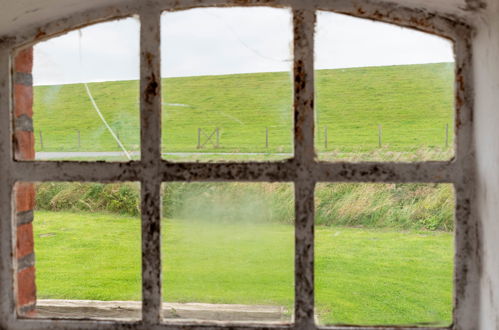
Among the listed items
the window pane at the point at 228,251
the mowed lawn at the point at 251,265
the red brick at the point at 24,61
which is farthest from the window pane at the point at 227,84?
the red brick at the point at 24,61

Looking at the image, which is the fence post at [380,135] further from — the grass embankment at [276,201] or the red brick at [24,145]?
the red brick at [24,145]

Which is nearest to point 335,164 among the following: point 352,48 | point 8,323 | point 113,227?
point 352,48

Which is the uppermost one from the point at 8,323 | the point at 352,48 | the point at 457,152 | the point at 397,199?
the point at 352,48

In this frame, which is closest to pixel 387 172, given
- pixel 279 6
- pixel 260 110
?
pixel 260 110

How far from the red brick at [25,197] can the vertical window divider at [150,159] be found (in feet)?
1.07

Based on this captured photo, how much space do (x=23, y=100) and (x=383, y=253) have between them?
100 cm

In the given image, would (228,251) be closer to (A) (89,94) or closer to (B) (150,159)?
(B) (150,159)

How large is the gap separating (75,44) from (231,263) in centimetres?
69

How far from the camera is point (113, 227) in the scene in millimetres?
1300

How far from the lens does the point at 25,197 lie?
1255 mm

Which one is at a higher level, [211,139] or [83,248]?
[211,139]

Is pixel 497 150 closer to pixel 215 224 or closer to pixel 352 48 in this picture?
pixel 352 48

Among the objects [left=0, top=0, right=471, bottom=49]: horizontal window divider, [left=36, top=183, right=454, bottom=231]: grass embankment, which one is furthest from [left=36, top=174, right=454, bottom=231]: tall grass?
[left=0, top=0, right=471, bottom=49]: horizontal window divider

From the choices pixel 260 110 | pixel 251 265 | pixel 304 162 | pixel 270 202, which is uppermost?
pixel 260 110
